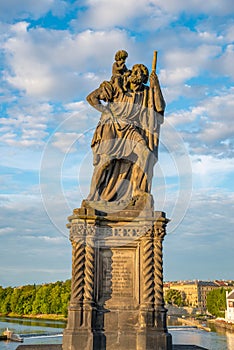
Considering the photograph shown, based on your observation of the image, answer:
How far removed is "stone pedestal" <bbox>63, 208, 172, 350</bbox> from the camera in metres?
10.9

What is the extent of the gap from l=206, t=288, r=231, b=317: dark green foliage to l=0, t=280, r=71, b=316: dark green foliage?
1583 inches

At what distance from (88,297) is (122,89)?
6.69 meters

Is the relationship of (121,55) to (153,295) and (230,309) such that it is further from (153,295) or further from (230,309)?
(230,309)

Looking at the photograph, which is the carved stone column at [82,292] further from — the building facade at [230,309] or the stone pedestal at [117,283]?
the building facade at [230,309]

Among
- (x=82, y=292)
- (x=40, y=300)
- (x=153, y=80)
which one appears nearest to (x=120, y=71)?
(x=153, y=80)

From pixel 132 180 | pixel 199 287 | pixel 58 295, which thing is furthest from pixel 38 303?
pixel 132 180

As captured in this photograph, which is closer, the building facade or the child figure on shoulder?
the child figure on shoulder

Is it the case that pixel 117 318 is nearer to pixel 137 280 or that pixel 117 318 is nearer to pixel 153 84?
pixel 137 280

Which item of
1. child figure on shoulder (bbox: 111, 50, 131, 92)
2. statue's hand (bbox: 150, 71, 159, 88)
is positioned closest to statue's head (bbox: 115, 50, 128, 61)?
child figure on shoulder (bbox: 111, 50, 131, 92)

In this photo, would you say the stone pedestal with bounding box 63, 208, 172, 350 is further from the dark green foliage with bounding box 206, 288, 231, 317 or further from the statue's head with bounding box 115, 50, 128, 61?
the dark green foliage with bounding box 206, 288, 231, 317

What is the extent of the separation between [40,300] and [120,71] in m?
111

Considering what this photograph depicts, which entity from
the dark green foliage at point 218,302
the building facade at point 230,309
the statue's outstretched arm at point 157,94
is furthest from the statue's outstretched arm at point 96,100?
the dark green foliage at point 218,302

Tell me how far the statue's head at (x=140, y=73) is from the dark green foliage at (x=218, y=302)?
103m

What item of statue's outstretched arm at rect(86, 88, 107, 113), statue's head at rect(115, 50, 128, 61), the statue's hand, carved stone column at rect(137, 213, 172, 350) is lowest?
carved stone column at rect(137, 213, 172, 350)
